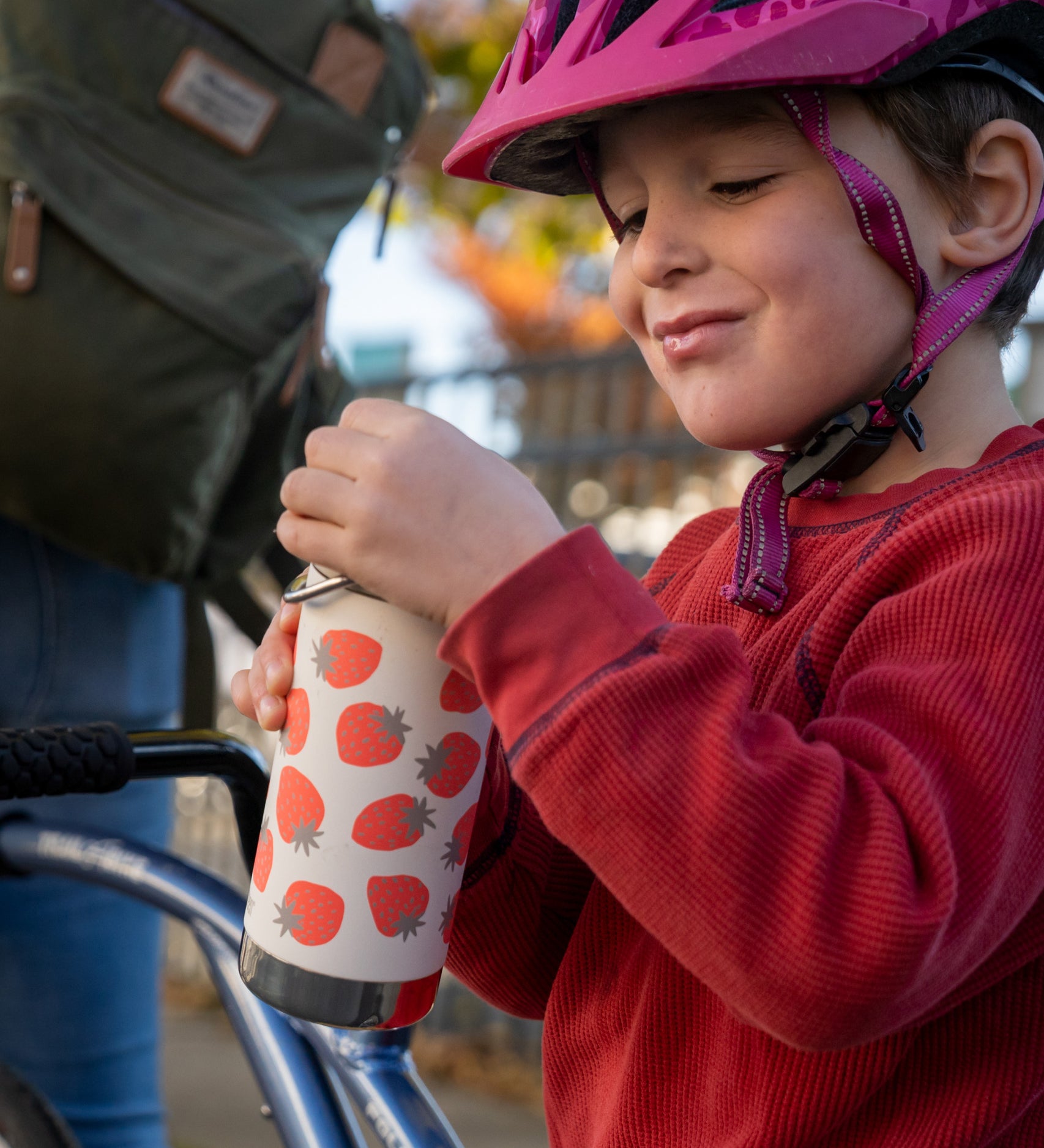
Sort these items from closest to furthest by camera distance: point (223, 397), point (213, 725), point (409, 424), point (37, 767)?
point (409, 424) → point (37, 767) → point (223, 397) → point (213, 725)

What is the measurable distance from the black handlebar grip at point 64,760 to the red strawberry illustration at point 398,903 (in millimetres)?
462

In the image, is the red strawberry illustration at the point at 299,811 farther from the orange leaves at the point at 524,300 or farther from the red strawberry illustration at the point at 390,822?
the orange leaves at the point at 524,300

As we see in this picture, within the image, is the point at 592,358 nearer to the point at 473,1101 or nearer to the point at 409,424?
the point at 473,1101

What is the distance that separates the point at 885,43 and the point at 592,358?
3.98 metres

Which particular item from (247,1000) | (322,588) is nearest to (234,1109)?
(247,1000)

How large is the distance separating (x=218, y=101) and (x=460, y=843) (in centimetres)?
155

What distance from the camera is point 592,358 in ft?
16.3

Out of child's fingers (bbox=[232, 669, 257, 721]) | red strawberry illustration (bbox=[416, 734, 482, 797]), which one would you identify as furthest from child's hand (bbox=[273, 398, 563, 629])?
child's fingers (bbox=[232, 669, 257, 721])

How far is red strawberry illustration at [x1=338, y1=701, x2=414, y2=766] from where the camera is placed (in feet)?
Result: 2.94

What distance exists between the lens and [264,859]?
95cm

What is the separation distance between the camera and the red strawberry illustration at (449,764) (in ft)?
2.99

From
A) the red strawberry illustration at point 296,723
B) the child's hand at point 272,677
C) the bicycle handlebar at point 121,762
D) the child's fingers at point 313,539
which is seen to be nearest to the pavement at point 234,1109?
the bicycle handlebar at point 121,762

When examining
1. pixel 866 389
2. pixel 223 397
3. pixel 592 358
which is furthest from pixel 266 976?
pixel 592 358

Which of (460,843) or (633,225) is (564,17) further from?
(460,843)
